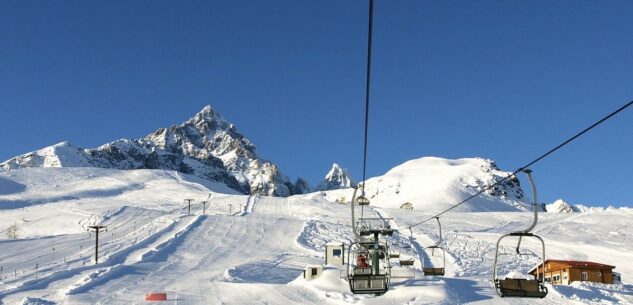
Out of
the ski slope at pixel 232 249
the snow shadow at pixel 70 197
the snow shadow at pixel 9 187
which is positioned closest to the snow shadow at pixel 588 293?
the ski slope at pixel 232 249

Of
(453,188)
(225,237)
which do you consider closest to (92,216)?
(225,237)

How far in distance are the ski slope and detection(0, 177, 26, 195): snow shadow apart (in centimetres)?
20

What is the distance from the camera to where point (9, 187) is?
98000 mm

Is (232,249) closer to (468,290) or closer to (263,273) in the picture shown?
(263,273)

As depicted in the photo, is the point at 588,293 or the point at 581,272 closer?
the point at 588,293

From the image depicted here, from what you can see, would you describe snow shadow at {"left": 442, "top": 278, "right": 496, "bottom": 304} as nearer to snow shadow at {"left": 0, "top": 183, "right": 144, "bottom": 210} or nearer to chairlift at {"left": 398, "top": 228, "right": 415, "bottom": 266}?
chairlift at {"left": 398, "top": 228, "right": 415, "bottom": 266}

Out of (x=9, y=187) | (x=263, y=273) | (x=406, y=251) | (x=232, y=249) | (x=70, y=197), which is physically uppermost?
(x=9, y=187)

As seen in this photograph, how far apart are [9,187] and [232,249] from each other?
6479 cm

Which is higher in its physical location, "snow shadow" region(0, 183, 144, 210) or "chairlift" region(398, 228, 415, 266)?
"snow shadow" region(0, 183, 144, 210)

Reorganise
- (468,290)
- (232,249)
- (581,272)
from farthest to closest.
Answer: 1. (232,249)
2. (581,272)
3. (468,290)

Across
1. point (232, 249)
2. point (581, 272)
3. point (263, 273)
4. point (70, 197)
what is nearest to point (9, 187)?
point (70, 197)

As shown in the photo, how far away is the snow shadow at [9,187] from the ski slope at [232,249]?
20 cm

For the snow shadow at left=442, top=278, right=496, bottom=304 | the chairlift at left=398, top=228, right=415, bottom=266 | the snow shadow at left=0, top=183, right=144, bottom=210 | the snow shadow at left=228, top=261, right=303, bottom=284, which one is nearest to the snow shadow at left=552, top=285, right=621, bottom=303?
the snow shadow at left=442, top=278, right=496, bottom=304

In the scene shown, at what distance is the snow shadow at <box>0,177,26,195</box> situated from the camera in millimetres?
94537
